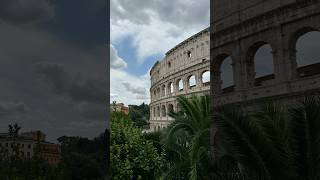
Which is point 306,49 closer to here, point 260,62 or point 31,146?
point 260,62

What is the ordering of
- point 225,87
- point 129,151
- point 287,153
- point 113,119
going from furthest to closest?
point 113,119 → point 129,151 → point 225,87 → point 287,153

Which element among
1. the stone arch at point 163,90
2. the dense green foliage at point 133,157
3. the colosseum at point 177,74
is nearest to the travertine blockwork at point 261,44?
the dense green foliage at point 133,157

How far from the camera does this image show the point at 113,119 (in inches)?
1270

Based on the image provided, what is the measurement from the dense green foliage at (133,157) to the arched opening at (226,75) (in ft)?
39.9

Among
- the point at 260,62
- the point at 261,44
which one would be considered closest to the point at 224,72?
the point at 260,62

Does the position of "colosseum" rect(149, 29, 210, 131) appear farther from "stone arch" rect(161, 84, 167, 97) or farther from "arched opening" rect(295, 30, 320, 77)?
"arched opening" rect(295, 30, 320, 77)

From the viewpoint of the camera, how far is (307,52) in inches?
488

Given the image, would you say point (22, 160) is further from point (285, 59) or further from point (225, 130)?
point (285, 59)

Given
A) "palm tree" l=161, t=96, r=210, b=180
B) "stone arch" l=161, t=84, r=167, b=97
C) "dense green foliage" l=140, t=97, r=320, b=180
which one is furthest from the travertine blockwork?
"stone arch" l=161, t=84, r=167, b=97

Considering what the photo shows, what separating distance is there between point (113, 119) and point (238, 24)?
66.6 feet

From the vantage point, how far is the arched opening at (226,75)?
1431cm

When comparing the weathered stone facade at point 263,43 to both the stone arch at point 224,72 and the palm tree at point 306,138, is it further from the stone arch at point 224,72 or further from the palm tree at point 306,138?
the palm tree at point 306,138

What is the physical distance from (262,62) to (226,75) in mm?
1434


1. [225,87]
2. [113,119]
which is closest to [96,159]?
[225,87]
